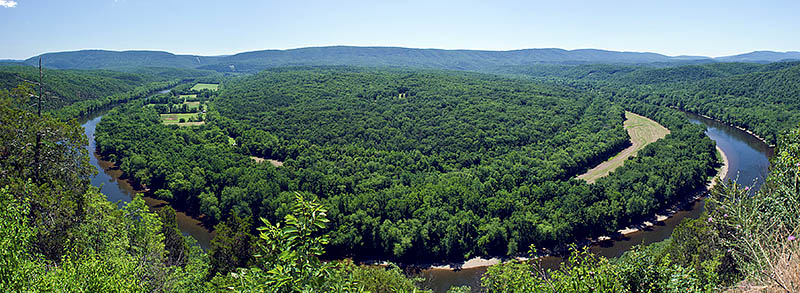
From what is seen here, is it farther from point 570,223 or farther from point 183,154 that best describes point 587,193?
point 183,154

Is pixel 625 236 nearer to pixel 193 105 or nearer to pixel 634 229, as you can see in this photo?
pixel 634 229

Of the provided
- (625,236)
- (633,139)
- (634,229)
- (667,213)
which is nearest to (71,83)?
(625,236)

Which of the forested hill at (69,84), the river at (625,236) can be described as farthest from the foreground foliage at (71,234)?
the forested hill at (69,84)

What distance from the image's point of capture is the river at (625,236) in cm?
3269

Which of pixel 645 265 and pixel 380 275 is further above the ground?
pixel 645 265

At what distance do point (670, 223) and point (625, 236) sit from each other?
24.0ft

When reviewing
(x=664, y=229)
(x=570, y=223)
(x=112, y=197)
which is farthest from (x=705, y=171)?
(x=112, y=197)

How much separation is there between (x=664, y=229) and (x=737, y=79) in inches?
4713

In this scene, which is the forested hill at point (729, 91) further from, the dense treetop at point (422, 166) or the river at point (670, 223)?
the dense treetop at point (422, 166)

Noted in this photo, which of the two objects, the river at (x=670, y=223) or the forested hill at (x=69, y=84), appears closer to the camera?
the river at (x=670, y=223)

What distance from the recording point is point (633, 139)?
7425 centimetres

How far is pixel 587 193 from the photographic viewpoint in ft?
136

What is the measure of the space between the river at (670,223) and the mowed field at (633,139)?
10.5m

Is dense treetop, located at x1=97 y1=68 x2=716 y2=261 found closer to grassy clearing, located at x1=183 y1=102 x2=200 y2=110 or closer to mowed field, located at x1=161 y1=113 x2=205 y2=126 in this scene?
mowed field, located at x1=161 y1=113 x2=205 y2=126
